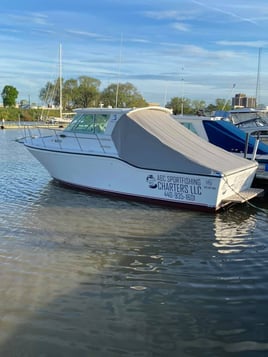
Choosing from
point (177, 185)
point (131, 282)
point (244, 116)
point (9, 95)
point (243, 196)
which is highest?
point (9, 95)

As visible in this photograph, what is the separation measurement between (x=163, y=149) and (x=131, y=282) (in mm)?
5346

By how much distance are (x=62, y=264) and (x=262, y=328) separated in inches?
132

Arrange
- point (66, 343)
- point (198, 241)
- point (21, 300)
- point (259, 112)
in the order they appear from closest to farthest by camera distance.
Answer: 1. point (66, 343)
2. point (21, 300)
3. point (198, 241)
4. point (259, 112)

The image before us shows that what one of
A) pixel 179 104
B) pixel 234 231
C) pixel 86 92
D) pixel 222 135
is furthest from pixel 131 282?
pixel 86 92

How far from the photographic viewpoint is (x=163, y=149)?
35.4 feet

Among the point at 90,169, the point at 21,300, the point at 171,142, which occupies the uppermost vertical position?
the point at 171,142

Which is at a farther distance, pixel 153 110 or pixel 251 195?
pixel 153 110

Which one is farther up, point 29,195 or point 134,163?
point 134,163

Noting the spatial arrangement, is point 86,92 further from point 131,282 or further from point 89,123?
point 131,282

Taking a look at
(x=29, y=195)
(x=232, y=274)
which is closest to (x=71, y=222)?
(x=29, y=195)

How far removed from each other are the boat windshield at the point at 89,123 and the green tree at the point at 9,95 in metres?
122

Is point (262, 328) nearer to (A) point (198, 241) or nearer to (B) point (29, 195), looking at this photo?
(A) point (198, 241)

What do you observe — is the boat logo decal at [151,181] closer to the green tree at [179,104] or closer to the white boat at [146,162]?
the white boat at [146,162]

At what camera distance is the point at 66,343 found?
14.3 feet
